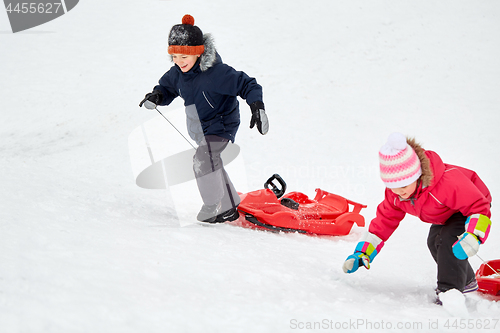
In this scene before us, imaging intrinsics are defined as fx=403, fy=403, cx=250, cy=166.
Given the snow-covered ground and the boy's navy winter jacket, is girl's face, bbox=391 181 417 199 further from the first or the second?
the boy's navy winter jacket

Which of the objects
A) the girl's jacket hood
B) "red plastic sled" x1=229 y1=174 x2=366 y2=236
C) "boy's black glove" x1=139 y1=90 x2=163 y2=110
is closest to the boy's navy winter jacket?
"boy's black glove" x1=139 y1=90 x2=163 y2=110

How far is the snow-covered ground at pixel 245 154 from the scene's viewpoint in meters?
1.63

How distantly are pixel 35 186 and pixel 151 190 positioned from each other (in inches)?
64.8

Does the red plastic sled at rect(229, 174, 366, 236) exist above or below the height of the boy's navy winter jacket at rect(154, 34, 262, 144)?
below

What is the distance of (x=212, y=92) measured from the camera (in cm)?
Answer: 318

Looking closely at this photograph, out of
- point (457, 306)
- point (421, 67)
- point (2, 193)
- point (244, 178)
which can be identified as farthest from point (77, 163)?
point (421, 67)

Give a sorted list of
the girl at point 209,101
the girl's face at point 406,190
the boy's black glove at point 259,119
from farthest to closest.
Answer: the girl at point 209,101, the boy's black glove at point 259,119, the girl's face at point 406,190

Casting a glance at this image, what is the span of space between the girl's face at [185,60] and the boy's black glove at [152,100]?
17.9 inches

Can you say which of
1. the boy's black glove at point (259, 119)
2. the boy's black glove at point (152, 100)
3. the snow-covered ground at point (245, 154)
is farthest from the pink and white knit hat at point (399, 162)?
the boy's black glove at point (152, 100)

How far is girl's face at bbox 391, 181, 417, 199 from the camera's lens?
2.21 meters

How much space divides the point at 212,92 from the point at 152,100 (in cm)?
62

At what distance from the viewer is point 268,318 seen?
1.57 m

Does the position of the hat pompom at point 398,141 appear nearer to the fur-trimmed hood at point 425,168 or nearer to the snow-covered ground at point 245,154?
the fur-trimmed hood at point 425,168

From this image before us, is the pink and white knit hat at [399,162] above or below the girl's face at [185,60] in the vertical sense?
below
